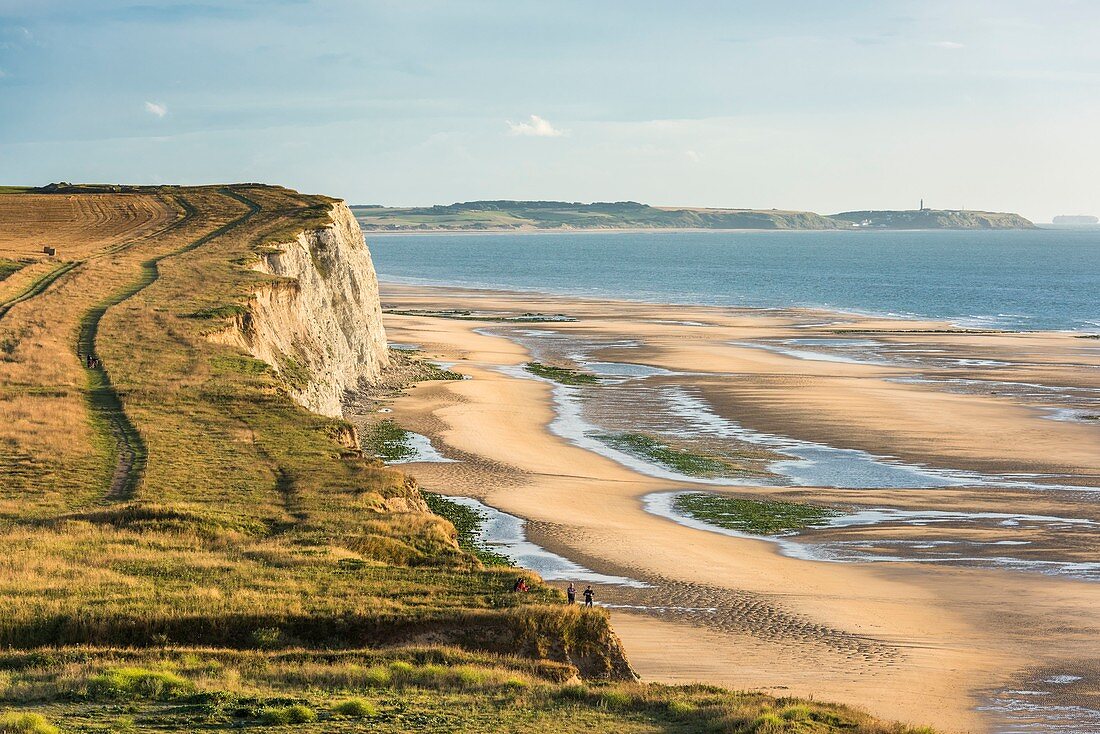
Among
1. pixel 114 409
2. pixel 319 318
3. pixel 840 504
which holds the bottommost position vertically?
pixel 840 504

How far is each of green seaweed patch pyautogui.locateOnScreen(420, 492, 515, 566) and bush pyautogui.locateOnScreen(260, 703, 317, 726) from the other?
45.8 feet

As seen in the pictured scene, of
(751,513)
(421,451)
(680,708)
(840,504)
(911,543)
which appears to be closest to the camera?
(680,708)

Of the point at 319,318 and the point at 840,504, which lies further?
the point at 319,318

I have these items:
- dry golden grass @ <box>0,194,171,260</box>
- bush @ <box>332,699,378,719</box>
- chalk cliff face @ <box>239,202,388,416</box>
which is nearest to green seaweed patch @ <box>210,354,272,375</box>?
chalk cliff face @ <box>239,202,388,416</box>

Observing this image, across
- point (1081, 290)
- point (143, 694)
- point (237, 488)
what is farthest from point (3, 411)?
point (1081, 290)

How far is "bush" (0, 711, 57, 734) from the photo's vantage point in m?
15.1

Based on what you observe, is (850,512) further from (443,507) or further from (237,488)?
(237,488)

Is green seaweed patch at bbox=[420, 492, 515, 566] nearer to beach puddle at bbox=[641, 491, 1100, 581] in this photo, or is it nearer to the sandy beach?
the sandy beach

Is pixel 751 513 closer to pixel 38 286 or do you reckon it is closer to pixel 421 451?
pixel 421 451

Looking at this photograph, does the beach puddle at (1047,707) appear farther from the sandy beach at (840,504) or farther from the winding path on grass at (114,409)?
the winding path on grass at (114,409)

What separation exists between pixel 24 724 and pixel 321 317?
149 feet

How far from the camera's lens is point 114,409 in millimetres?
35469

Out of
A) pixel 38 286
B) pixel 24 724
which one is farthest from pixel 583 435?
pixel 24 724

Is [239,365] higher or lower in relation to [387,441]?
higher
